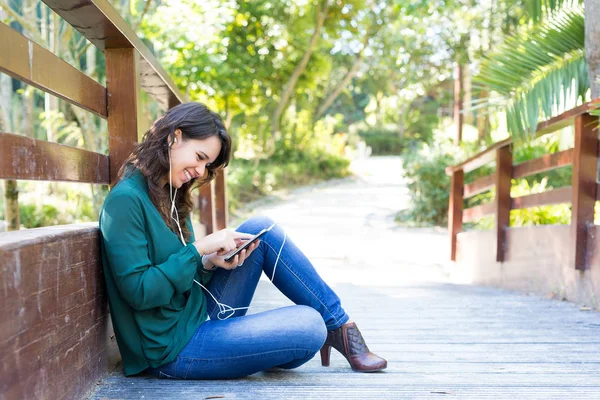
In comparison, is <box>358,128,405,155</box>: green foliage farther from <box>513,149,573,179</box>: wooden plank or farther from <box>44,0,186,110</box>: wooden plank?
<box>44,0,186,110</box>: wooden plank

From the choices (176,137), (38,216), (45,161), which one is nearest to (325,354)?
(176,137)

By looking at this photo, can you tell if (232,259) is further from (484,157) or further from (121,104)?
(484,157)

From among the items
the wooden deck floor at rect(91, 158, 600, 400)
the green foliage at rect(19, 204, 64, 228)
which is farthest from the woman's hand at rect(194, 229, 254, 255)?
the green foliage at rect(19, 204, 64, 228)

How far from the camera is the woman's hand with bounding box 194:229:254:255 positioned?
7.28 ft

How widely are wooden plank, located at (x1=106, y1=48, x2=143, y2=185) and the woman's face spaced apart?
1.36 ft

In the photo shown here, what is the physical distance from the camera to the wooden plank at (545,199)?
4.18m

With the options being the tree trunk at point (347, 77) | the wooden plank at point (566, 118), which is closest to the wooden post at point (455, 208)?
the wooden plank at point (566, 118)

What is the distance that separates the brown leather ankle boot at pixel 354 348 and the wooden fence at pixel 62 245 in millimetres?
864

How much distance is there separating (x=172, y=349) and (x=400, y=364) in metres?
0.95

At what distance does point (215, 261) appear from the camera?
2.38 metres

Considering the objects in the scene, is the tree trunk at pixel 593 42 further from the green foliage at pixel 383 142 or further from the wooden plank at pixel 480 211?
the green foliage at pixel 383 142

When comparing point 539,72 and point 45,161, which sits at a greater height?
point 539,72

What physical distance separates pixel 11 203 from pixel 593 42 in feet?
19.3

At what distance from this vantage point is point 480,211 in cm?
633
